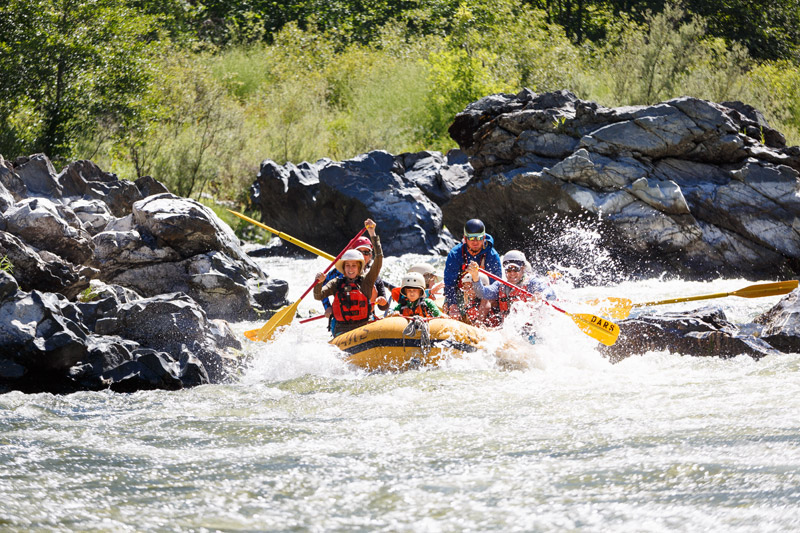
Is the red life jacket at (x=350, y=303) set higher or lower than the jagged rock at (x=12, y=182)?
lower

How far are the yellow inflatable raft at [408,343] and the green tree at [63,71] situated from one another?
9.12 metres

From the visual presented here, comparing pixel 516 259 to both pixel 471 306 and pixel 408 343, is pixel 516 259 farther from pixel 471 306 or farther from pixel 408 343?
pixel 408 343

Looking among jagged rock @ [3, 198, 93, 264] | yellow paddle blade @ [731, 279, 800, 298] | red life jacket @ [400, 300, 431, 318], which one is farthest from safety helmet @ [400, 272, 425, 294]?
jagged rock @ [3, 198, 93, 264]

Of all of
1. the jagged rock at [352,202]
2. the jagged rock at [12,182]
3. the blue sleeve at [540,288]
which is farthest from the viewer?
the jagged rock at [352,202]

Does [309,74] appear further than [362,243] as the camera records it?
Yes

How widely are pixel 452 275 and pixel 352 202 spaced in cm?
787

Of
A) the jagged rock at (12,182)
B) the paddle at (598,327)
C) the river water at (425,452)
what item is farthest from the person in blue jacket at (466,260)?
the jagged rock at (12,182)

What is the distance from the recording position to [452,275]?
7.95 m

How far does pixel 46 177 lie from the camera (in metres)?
10.9

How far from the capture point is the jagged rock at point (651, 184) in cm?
1245

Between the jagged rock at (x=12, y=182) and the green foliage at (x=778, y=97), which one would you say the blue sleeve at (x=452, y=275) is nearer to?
the jagged rock at (x=12, y=182)

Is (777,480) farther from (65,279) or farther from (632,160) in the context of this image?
(632,160)

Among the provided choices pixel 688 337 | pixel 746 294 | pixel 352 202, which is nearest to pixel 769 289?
pixel 746 294

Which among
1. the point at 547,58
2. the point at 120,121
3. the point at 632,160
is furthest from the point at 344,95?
the point at 632,160
